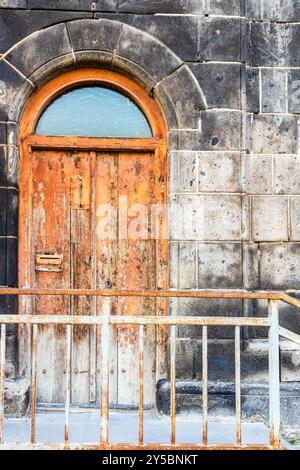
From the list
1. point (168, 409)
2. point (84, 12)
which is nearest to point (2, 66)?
point (84, 12)

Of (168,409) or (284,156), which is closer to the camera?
(168,409)

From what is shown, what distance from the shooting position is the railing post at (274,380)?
429 cm

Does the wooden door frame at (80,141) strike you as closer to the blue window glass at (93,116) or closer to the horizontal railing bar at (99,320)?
the blue window glass at (93,116)

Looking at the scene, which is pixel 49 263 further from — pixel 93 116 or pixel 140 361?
pixel 140 361

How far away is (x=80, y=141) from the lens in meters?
6.02

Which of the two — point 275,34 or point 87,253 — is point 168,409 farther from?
point 275,34

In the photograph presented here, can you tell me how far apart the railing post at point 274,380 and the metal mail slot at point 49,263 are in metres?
2.37

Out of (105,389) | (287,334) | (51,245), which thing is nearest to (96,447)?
(105,389)

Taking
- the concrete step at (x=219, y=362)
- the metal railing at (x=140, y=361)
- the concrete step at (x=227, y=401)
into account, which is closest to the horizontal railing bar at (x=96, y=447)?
the metal railing at (x=140, y=361)

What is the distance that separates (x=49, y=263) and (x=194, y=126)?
1861mm

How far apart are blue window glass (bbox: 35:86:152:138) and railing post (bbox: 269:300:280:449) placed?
8.20 ft

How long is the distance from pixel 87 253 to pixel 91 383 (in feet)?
4.00

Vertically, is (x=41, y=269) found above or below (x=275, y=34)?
below

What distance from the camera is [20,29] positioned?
588cm
